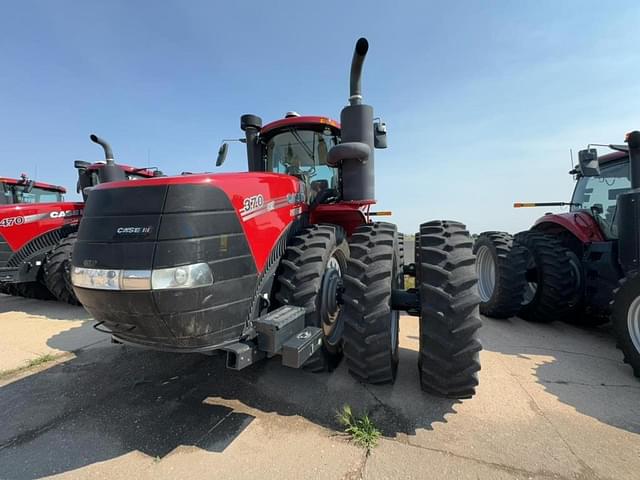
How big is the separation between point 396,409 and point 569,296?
309cm

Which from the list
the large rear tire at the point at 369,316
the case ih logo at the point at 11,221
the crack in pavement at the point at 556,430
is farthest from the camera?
the case ih logo at the point at 11,221

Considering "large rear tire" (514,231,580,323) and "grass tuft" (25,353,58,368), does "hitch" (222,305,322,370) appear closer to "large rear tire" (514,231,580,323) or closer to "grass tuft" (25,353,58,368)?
"grass tuft" (25,353,58,368)

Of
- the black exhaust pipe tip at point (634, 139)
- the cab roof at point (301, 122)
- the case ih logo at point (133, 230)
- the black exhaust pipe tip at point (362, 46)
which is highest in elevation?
the black exhaust pipe tip at point (362, 46)

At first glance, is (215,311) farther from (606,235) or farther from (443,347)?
(606,235)

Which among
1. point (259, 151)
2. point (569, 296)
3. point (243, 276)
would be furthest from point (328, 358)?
point (569, 296)

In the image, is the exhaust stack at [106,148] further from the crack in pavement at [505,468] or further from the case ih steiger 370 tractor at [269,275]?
the crack in pavement at [505,468]

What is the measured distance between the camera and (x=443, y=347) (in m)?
2.04

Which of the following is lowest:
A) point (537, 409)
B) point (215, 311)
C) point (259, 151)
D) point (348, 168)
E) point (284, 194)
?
point (537, 409)

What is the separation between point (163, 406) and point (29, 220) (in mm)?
4388

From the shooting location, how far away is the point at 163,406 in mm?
2342

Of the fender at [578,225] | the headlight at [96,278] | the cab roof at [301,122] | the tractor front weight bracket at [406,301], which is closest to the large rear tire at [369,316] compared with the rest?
A: the tractor front weight bracket at [406,301]

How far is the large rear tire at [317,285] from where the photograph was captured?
7.24 ft

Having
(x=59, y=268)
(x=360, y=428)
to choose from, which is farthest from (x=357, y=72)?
(x=59, y=268)

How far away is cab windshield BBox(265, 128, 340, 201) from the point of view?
11.5 feet
